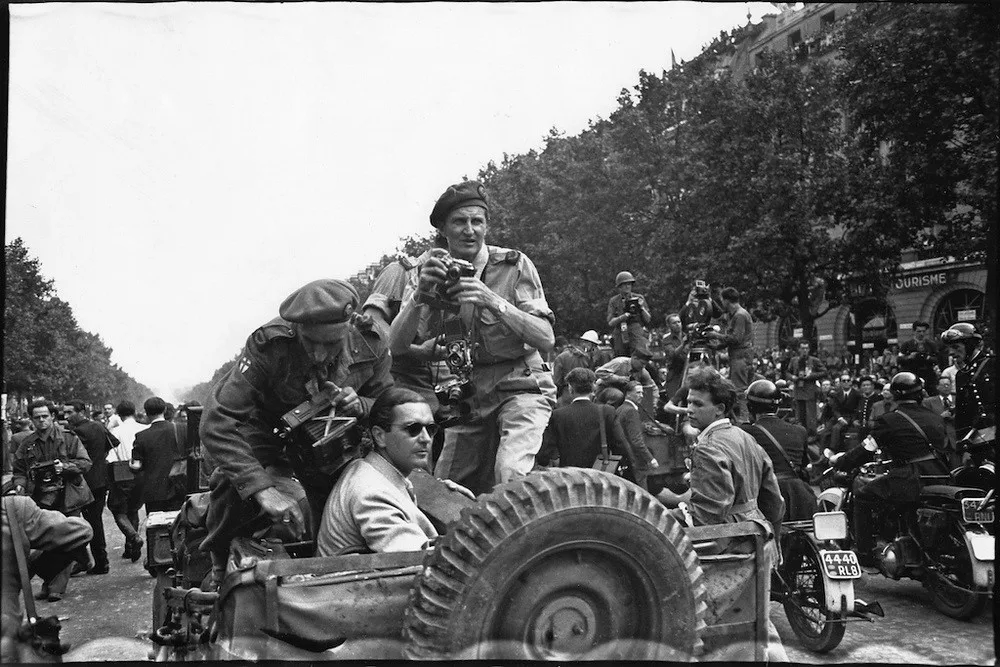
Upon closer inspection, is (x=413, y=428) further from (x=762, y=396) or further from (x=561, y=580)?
(x=762, y=396)

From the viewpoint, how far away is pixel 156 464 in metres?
9.52

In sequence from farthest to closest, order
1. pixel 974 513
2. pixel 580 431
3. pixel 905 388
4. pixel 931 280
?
pixel 931 280 < pixel 580 431 < pixel 905 388 < pixel 974 513

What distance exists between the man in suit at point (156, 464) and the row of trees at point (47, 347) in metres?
0.43

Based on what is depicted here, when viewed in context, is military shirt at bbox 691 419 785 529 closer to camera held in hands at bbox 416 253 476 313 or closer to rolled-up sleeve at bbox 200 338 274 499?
camera held in hands at bbox 416 253 476 313

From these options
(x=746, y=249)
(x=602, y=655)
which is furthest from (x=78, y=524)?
(x=746, y=249)

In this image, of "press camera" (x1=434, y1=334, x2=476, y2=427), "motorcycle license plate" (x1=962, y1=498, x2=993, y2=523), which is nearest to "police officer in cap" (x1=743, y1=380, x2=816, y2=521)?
"motorcycle license plate" (x1=962, y1=498, x2=993, y2=523)

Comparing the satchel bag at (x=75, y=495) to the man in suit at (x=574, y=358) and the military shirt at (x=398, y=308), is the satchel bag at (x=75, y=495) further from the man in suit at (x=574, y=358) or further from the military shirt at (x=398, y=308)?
the military shirt at (x=398, y=308)

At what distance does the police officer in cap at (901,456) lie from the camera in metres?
6.80

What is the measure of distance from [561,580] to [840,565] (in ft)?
11.1

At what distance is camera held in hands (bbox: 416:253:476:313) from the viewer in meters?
4.10

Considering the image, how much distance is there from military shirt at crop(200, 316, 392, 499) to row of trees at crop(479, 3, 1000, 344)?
8.67 m

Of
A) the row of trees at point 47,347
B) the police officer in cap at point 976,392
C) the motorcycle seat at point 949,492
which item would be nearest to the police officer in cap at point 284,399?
the row of trees at point 47,347

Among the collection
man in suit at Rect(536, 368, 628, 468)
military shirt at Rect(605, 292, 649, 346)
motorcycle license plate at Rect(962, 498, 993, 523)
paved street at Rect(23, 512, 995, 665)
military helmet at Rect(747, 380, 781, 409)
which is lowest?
paved street at Rect(23, 512, 995, 665)

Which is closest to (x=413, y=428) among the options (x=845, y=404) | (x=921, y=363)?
(x=921, y=363)
